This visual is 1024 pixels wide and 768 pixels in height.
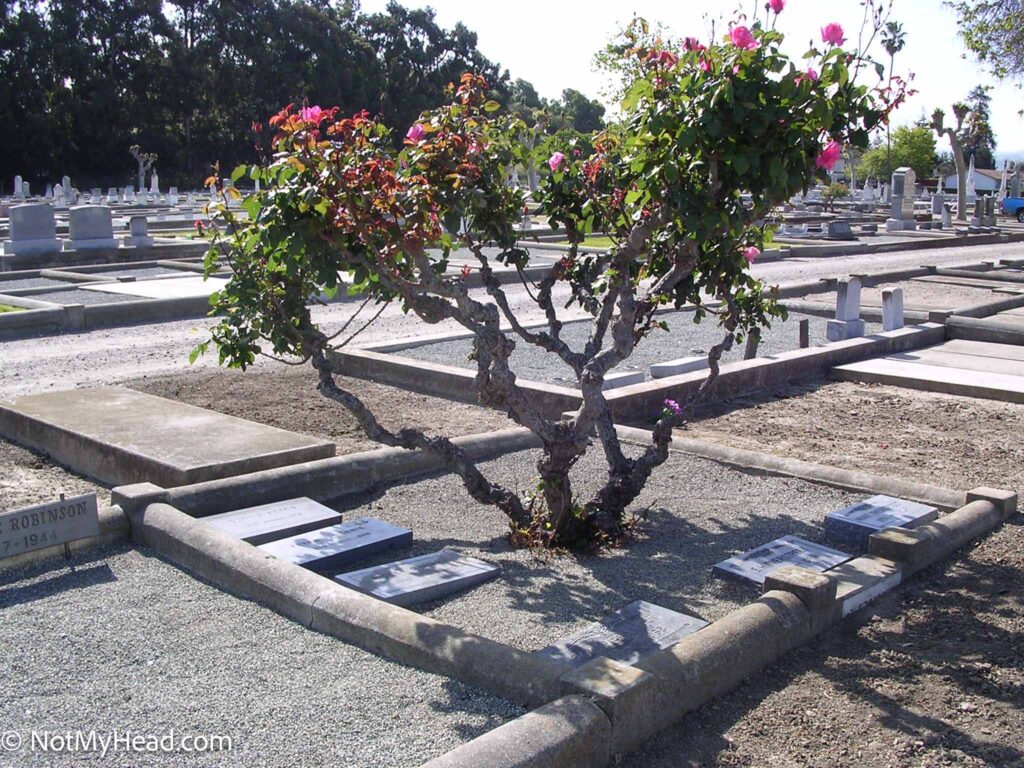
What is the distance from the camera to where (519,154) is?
5520 mm

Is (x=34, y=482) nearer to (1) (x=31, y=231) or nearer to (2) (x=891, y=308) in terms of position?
(2) (x=891, y=308)

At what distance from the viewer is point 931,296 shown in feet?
56.2

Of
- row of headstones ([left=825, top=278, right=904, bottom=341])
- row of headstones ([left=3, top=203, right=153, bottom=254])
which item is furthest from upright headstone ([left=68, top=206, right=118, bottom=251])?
row of headstones ([left=825, top=278, right=904, bottom=341])

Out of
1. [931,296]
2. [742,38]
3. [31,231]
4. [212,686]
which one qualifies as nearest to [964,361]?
[931,296]

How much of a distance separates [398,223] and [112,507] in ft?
7.28

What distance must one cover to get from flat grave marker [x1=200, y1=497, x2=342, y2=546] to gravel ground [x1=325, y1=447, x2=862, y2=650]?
392 millimetres

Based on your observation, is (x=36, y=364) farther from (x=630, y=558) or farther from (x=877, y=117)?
(x=877, y=117)

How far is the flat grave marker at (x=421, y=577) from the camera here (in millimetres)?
4637

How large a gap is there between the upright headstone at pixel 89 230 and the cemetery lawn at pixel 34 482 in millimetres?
15277

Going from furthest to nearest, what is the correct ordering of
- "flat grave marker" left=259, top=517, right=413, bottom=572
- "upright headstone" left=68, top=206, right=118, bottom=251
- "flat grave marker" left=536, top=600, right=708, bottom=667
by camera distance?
"upright headstone" left=68, top=206, right=118, bottom=251, "flat grave marker" left=259, top=517, right=413, bottom=572, "flat grave marker" left=536, top=600, right=708, bottom=667

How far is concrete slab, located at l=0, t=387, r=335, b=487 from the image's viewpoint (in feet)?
20.7

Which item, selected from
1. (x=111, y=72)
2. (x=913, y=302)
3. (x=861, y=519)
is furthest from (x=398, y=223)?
(x=111, y=72)

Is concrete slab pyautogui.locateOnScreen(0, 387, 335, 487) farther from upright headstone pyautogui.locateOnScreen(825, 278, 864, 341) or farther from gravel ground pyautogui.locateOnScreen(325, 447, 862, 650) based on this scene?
upright headstone pyautogui.locateOnScreen(825, 278, 864, 341)

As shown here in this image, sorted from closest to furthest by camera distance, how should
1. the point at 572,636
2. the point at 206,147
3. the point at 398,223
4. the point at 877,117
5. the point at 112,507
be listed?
the point at 572,636, the point at 398,223, the point at 877,117, the point at 112,507, the point at 206,147
